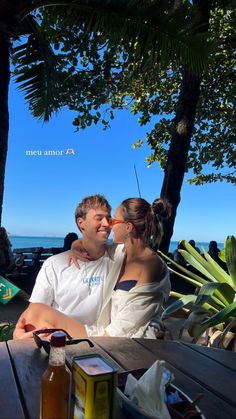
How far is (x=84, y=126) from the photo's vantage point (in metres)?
8.20

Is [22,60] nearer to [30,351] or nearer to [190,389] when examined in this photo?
[30,351]

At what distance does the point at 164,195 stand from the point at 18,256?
9.67 feet

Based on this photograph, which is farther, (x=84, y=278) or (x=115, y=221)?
(x=115, y=221)

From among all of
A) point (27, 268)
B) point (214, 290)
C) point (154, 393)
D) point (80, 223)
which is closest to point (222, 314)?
point (214, 290)

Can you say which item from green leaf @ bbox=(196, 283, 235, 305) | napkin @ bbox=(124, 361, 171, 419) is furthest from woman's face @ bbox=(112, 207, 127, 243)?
napkin @ bbox=(124, 361, 171, 419)

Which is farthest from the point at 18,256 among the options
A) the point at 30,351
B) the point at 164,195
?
the point at 30,351

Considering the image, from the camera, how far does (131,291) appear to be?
2244mm

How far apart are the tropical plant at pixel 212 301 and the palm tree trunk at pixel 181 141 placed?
289cm

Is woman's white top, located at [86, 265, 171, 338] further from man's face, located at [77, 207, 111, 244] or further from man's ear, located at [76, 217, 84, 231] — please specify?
man's ear, located at [76, 217, 84, 231]

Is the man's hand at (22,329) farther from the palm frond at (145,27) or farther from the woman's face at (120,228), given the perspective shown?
the palm frond at (145,27)

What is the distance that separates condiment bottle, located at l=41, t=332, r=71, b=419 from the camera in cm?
93

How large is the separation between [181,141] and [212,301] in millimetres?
3855

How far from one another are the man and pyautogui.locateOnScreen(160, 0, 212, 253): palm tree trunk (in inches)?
160

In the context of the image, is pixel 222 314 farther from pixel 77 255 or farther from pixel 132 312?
pixel 77 255
